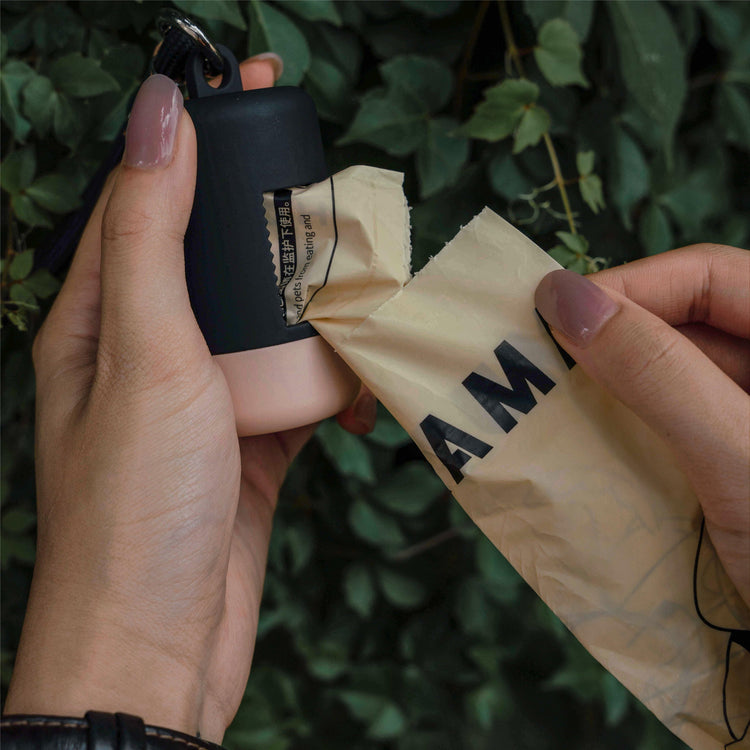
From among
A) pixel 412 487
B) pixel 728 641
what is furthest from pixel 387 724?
pixel 728 641

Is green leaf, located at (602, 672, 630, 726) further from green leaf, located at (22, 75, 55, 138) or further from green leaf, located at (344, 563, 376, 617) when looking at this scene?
green leaf, located at (22, 75, 55, 138)

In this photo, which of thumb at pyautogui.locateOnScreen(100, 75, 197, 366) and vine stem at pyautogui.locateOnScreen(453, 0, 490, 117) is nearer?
thumb at pyautogui.locateOnScreen(100, 75, 197, 366)

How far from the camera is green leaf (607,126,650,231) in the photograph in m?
0.58

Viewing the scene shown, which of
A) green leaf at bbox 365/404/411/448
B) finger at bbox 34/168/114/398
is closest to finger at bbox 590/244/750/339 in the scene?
green leaf at bbox 365/404/411/448

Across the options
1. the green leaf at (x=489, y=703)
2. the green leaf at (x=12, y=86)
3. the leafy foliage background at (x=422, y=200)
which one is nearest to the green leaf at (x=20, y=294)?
the leafy foliage background at (x=422, y=200)

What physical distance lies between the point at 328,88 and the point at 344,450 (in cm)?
29

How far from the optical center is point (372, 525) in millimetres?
665

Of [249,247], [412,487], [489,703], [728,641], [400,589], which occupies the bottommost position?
[489,703]

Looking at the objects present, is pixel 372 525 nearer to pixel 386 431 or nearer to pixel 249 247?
pixel 386 431

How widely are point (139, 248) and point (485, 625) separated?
53 centimetres

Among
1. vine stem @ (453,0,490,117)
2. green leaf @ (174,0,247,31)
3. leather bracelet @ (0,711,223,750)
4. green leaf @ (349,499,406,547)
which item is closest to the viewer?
leather bracelet @ (0,711,223,750)

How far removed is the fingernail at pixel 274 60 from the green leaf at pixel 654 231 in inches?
13.0

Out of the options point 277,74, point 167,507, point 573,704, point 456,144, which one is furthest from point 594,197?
point 573,704

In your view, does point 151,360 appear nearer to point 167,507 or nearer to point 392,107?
point 167,507
